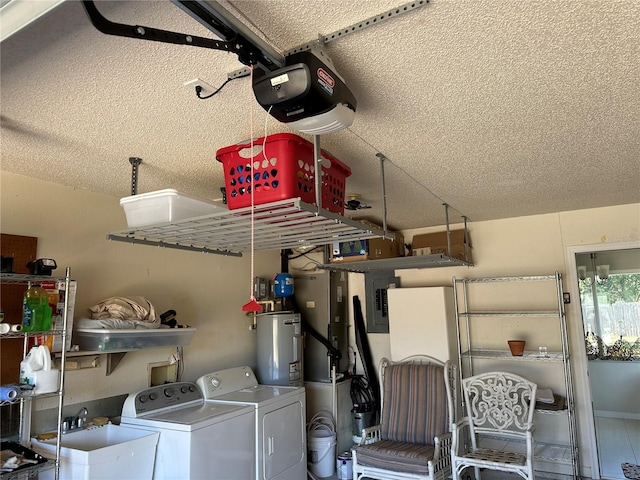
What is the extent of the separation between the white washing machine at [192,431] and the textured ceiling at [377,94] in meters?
1.45

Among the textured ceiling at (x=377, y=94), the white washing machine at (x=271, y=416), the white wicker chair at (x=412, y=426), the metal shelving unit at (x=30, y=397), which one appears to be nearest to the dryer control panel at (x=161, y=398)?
the white washing machine at (x=271, y=416)

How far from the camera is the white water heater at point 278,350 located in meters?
A: 3.90

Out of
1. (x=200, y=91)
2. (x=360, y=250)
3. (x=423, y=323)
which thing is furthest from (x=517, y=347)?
(x=200, y=91)

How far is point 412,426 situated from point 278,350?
1.30 meters

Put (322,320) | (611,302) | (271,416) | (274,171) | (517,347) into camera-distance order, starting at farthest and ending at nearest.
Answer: (611,302) → (322,320) → (517,347) → (271,416) → (274,171)

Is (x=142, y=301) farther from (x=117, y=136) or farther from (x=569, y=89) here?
(x=569, y=89)

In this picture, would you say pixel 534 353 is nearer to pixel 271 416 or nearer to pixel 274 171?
pixel 271 416

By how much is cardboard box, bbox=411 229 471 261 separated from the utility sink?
2.69m

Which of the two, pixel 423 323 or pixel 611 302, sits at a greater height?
pixel 611 302

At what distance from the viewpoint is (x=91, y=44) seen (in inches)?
53.2

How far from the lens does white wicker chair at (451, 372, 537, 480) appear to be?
9.96 ft

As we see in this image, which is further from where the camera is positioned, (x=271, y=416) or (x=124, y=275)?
(x=271, y=416)

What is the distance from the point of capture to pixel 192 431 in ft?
8.35

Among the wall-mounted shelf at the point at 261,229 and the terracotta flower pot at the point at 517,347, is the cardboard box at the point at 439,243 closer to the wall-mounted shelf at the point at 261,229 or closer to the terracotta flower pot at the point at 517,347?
the terracotta flower pot at the point at 517,347
